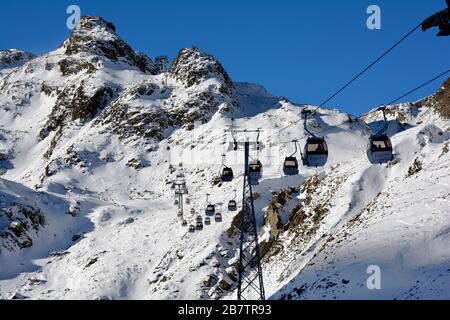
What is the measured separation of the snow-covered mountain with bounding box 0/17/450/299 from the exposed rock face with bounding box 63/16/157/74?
1662 mm

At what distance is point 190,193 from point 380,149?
7167 centimetres

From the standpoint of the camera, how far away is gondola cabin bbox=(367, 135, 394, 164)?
74.3 feet

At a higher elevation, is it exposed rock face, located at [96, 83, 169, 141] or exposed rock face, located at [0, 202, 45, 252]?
exposed rock face, located at [96, 83, 169, 141]

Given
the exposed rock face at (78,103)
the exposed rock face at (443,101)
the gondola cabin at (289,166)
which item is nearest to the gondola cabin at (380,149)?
the gondola cabin at (289,166)

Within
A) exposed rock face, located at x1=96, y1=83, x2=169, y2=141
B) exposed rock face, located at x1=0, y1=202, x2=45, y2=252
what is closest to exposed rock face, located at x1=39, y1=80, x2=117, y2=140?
exposed rock face, located at x1=96, y1=83, x2=169, y2=141

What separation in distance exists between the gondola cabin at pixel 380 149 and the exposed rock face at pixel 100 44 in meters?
157

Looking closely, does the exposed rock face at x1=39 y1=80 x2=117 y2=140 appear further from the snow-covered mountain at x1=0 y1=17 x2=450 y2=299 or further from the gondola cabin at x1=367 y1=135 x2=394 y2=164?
the gondola cabin at x1=367 y1=135 x2=394 y2=164

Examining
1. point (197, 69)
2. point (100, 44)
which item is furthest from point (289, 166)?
point (100, 44)

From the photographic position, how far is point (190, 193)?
305ft

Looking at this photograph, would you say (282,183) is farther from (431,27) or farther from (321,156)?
(431,27)
